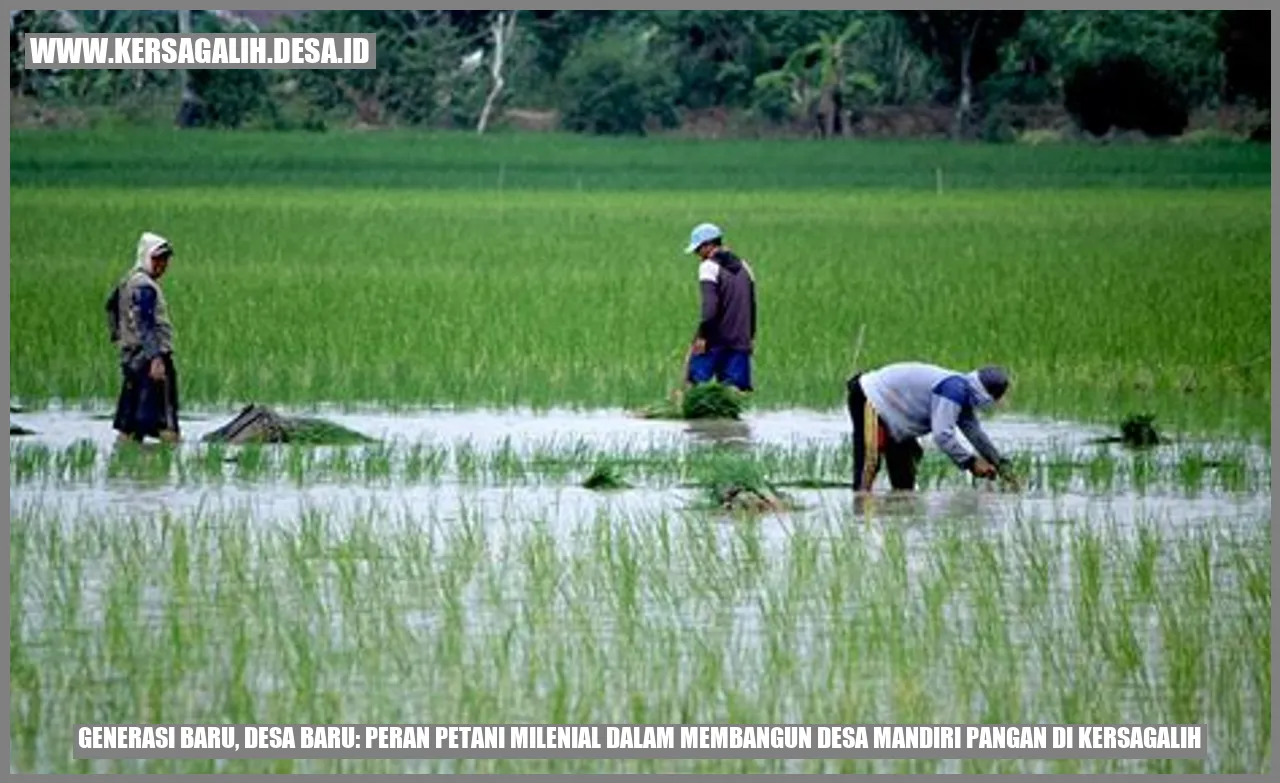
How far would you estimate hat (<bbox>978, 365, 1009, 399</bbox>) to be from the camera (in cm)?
1088

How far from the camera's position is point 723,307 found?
46.9 feet

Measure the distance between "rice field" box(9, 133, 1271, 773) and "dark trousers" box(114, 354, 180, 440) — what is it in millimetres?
197

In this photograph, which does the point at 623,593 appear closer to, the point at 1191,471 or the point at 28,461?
the point at 1191,471

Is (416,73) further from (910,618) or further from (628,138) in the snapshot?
(910,618)

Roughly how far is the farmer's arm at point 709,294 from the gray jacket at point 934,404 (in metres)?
2.73

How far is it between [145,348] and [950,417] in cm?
358

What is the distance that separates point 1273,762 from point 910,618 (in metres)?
1.89

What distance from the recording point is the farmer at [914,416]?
35.8 feet

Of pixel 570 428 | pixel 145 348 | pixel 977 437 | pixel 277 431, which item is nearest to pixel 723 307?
pixel 570 428

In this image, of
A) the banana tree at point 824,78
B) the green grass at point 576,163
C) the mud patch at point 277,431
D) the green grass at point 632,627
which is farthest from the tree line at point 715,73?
the green grass at point 632,627

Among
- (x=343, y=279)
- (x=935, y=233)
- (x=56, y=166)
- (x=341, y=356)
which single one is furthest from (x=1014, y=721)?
(x=56, y=166)

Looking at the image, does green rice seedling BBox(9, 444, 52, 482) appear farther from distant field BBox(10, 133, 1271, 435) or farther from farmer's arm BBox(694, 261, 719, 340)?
farmer's arm BBox(694, 261, 719, 340)

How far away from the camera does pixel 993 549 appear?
10.5 metres

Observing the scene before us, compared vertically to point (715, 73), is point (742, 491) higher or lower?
lower
